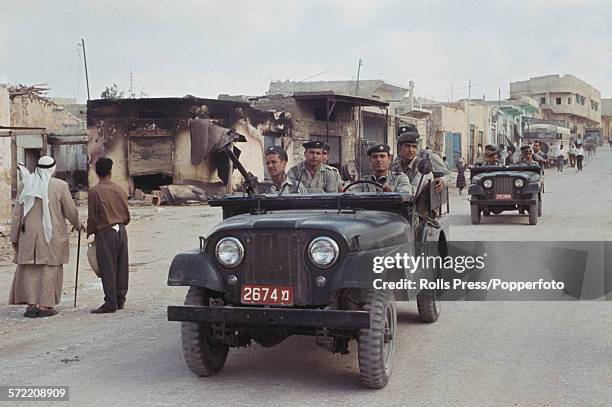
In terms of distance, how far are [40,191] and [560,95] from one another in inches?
3013

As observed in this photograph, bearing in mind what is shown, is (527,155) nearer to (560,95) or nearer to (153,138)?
(153,138)

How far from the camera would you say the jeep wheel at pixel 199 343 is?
199 inches

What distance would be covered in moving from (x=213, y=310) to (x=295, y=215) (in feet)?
2.96

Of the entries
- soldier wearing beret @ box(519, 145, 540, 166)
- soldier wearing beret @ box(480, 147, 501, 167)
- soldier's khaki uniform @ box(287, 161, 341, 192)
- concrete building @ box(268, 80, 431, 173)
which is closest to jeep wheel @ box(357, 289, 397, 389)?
soldier's khaki uniform @ box(287, 161, 341, 192)

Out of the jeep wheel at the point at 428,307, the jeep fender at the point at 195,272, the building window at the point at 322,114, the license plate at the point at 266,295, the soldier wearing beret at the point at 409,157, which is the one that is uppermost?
→ the building window at the point at 322,114

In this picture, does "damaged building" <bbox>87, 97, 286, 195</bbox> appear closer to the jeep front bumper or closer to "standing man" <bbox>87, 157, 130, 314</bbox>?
"standing man" <bbox>87, 157, 130, 314</bbox>

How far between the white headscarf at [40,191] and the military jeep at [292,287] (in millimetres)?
2841

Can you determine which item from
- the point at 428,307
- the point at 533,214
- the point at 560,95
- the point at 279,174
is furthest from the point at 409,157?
the point at 560,95

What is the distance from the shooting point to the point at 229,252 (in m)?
4.96

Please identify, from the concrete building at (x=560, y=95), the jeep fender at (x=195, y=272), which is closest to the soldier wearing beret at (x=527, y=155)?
the jeep fender at (x=195, y=272)

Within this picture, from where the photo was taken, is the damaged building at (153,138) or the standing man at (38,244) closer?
the standing man at (38,244)

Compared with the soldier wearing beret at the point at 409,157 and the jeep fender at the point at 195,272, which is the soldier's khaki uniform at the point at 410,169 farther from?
the jeep fender at the point at 195,272

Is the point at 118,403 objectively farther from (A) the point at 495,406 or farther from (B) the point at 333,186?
(B) the point at 333,186

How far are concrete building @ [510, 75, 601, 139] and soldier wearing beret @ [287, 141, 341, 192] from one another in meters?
71.2
